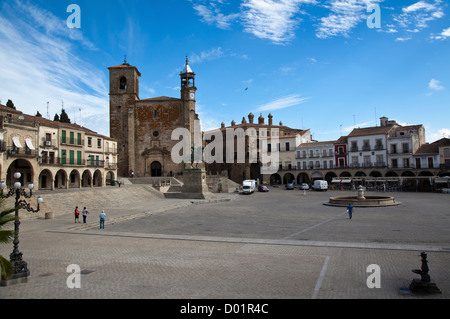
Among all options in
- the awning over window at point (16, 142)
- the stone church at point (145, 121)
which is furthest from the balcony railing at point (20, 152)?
the stone church at point (145, 121)

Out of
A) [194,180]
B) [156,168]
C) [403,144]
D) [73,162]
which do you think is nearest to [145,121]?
[156,168]

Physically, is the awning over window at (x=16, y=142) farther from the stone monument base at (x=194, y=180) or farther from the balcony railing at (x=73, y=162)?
the stone monument base at (x=194, y=180)

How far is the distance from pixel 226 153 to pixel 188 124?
18.7 meters

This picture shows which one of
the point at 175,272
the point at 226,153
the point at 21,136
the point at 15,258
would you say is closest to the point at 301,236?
the point at 175,272

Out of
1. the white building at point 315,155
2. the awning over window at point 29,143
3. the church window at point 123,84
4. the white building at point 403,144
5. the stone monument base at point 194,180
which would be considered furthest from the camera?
the white building at point 315,155

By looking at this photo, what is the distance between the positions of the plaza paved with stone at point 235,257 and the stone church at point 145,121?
32400 millimetres

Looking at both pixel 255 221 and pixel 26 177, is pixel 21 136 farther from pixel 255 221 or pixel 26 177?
pixel 255 221

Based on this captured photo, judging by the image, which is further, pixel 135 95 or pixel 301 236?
pixel 135 95

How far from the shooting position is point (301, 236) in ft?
43.4

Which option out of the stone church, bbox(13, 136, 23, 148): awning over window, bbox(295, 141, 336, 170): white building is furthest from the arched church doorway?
bbox(13, 136, 23, 148): awning over window

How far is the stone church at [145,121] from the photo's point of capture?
163ft

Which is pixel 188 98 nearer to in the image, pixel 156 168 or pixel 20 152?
pixel 156 168

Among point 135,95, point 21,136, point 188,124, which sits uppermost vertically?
point 135,95

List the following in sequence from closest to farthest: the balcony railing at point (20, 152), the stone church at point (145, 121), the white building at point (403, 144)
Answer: the balcony railing at point (20, 152) < the white building at point (403, 144) < the stone church at point (145, 121)
